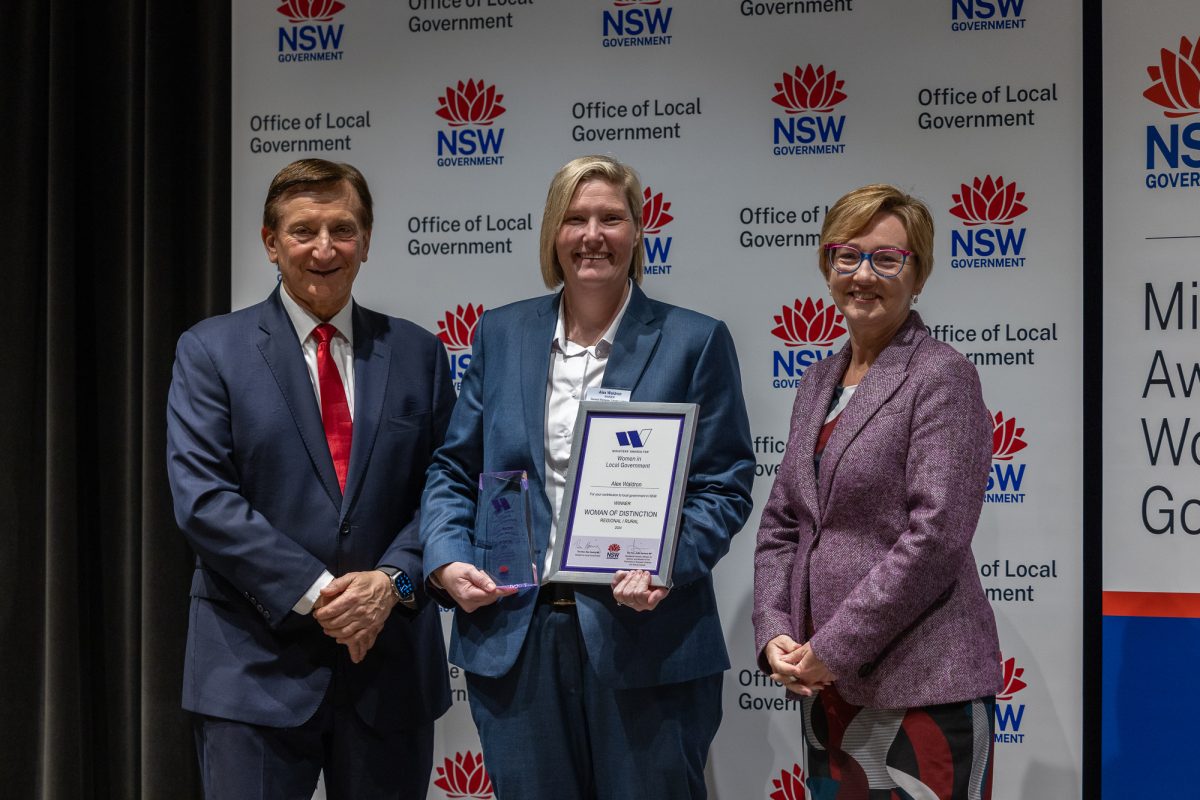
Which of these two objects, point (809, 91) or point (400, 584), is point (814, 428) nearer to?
point (400, 584)

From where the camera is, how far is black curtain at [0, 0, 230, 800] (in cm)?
360

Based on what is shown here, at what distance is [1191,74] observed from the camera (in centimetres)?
314

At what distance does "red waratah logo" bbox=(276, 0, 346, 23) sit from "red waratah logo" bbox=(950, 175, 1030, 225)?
6.84 feet

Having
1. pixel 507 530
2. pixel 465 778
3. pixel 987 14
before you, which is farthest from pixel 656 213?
pixel 465 778

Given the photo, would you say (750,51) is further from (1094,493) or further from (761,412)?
(1094,493)

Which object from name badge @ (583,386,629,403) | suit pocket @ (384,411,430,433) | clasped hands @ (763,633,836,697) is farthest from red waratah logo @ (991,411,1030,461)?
suit pocket @ (384,411,430,433)

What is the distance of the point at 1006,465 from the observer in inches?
126

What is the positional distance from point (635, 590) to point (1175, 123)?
7.30 ft

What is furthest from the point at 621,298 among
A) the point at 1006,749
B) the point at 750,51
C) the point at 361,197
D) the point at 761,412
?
the point at 1006,749

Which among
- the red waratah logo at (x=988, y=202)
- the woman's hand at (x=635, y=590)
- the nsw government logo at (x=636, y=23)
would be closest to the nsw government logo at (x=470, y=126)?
the nsw government logo at (x=636, y=23)

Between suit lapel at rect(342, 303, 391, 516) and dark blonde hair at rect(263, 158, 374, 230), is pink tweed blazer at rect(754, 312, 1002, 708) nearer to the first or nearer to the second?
suit lapel at rect(342, 303, 391, 516)

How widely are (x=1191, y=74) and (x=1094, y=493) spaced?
1234mm

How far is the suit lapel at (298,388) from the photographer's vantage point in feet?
8.05

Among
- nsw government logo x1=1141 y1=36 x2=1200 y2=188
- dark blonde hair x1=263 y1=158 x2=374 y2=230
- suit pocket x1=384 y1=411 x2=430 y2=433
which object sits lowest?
suit pocket x1=384 y1=411 x2=430 y2=433
